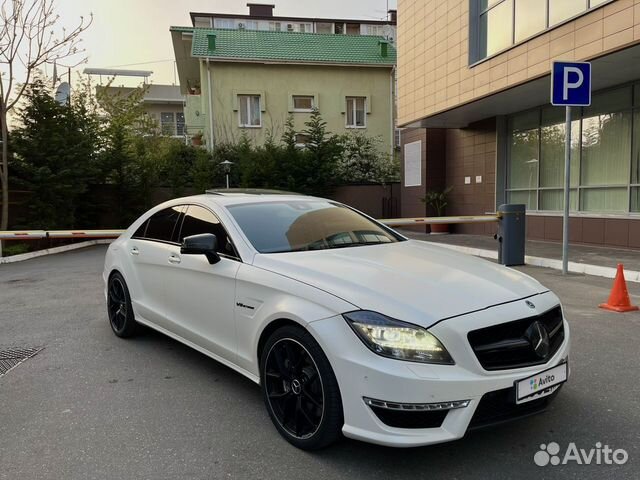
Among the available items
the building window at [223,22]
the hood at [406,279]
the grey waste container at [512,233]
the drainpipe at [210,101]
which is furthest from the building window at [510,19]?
the building window at [223,22]

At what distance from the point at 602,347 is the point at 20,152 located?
52.1 ft

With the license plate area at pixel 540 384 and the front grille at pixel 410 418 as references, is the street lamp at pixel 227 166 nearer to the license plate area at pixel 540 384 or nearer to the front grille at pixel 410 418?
the license plate area at pixel 540 384

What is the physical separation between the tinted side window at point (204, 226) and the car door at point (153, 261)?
0.50 feet

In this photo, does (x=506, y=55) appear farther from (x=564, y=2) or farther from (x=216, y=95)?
(x=216, y=95)

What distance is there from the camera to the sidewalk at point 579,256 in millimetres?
8594

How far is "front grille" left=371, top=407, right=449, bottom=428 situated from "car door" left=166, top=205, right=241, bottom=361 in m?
1.32

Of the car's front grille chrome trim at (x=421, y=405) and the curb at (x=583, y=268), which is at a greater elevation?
the car's front grille chrome trim at (x=421, y=405)

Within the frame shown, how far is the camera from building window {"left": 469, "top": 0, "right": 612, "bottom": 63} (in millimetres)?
10438

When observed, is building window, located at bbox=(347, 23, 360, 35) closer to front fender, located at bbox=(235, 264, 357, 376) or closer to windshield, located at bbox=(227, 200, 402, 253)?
windshield, located at bbox=(227, 200, 402, 253)

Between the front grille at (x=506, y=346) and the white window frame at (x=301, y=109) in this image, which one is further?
the white window frame at (x=301, y=109)

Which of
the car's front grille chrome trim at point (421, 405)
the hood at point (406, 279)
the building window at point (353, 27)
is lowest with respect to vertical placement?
the car's front grille chrome trim at point (421, 405)

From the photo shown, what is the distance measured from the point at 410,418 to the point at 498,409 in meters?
0.47

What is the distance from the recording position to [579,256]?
1030 centimetres

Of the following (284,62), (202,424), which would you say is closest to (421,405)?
(202,424)
